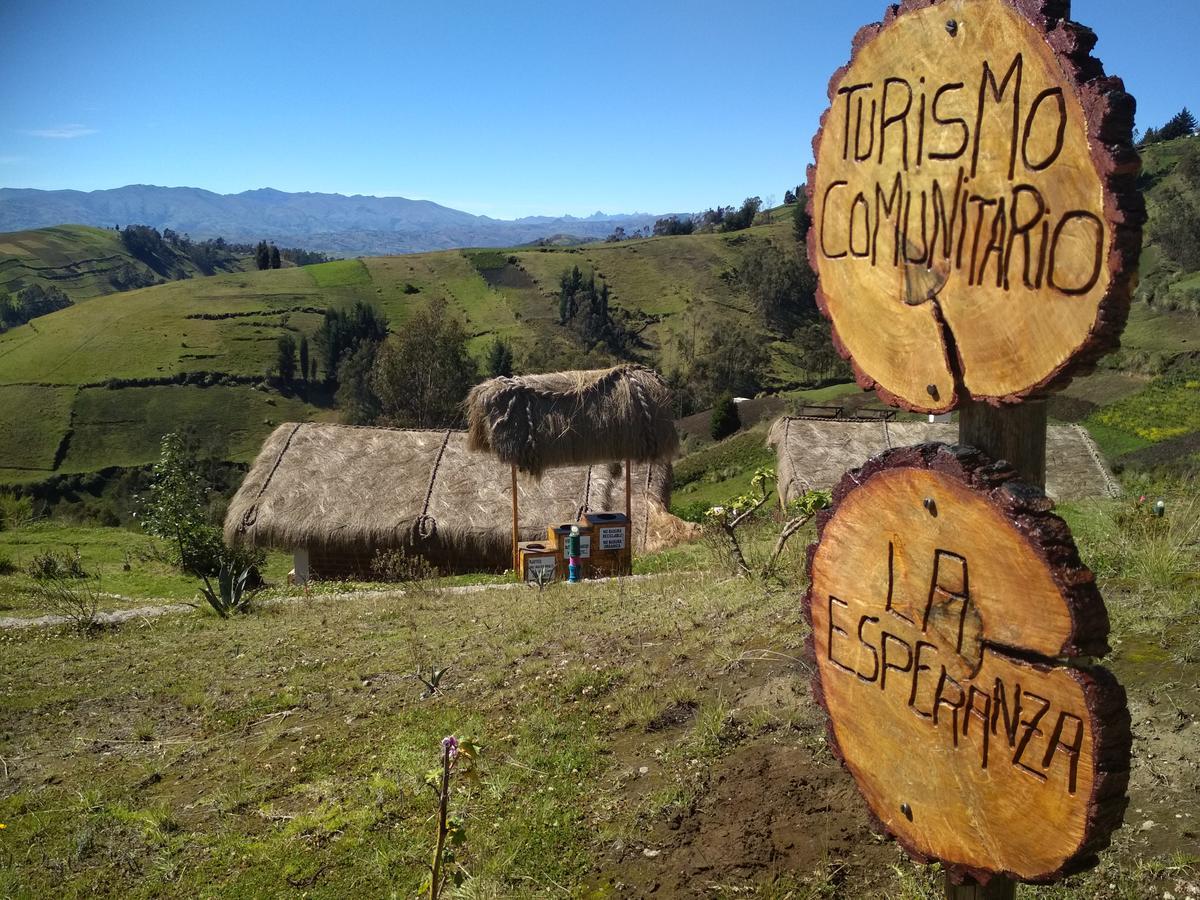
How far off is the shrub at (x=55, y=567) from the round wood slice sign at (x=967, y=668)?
14804 millimetres

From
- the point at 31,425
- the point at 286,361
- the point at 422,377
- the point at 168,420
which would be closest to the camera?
the point at 422,377

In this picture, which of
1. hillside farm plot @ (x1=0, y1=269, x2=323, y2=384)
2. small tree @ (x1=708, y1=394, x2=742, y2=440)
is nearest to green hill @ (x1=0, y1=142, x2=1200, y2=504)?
hillside farm plot @ (x1=0, y1=269, x2=323, y2=384)

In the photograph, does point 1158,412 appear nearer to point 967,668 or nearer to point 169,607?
point 169,607

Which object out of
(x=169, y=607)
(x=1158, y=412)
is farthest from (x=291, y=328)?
(x=169, y=607)

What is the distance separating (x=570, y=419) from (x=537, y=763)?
352 inches

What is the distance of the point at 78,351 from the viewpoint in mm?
63562

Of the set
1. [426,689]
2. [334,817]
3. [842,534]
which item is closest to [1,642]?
[426,689]

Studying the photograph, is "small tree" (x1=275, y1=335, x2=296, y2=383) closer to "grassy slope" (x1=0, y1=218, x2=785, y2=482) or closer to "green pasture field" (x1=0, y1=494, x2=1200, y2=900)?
"grassy slope" (x1=0, y1=218, x2=785, y2=482)

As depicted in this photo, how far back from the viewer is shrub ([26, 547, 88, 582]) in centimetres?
1448

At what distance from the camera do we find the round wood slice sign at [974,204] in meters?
1.68

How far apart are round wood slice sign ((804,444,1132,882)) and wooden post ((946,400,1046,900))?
16cm

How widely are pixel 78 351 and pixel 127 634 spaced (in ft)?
213

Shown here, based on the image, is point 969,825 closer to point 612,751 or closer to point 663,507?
point 612,751

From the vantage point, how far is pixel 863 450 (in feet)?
65.3
